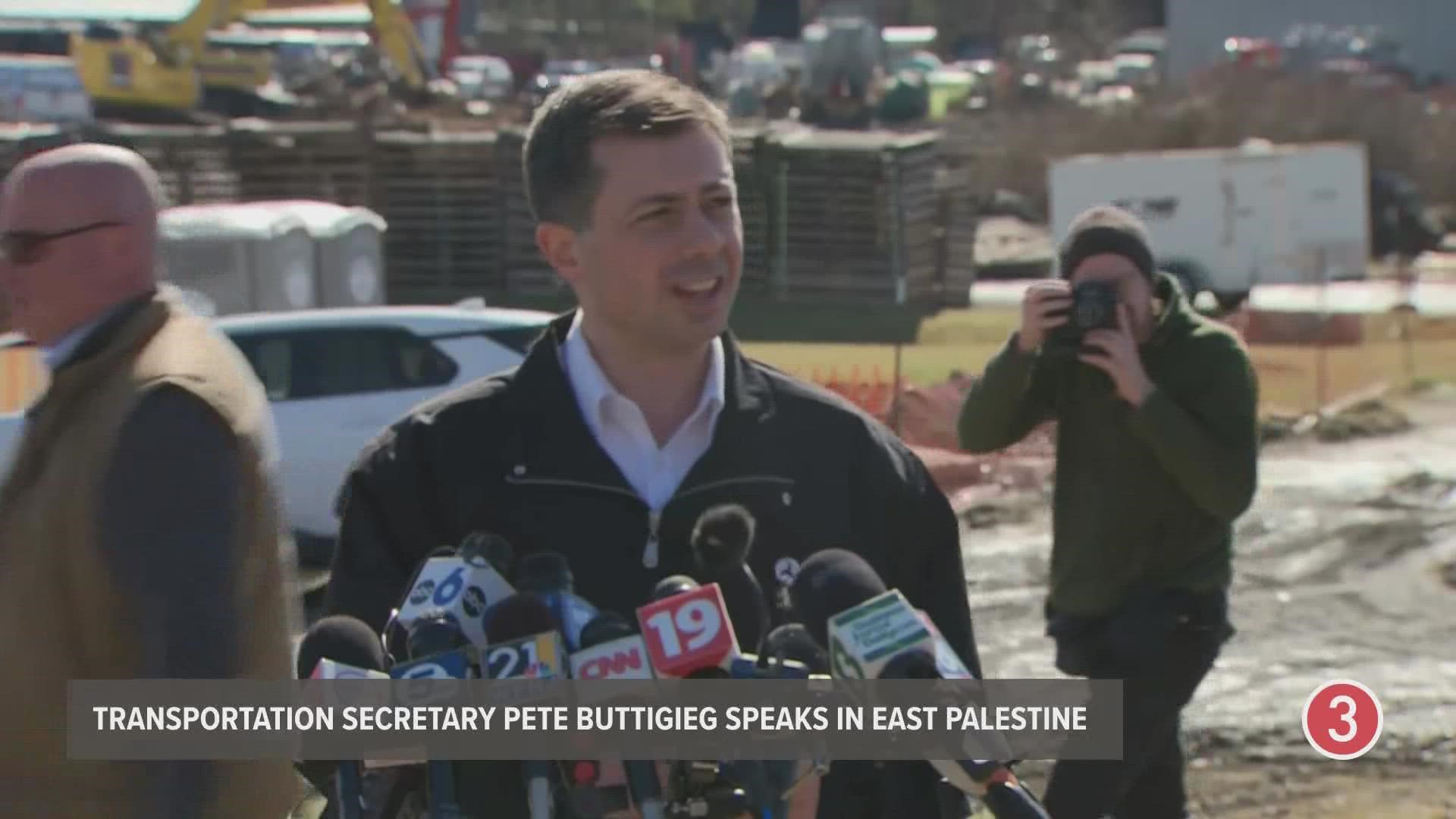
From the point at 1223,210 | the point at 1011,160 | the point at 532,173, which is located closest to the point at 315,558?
the point at 532,173

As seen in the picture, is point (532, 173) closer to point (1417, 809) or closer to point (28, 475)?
point (28, 475)

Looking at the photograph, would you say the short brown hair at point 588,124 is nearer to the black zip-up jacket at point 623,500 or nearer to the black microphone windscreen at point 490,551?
the black zip-up jacket at point 623,500

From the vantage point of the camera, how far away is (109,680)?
9.55ft

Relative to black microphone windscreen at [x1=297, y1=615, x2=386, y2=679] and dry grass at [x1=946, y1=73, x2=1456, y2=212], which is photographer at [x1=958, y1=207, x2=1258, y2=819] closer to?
black microphone windscreen at [x1=297, y1=615, x2=386, y2=679]

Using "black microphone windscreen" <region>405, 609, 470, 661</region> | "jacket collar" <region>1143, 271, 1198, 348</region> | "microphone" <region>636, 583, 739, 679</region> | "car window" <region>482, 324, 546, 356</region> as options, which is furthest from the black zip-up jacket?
"car window" <region>482, 324, 546, 356</region>

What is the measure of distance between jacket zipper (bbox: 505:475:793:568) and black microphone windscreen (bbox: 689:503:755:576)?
0.24 meters

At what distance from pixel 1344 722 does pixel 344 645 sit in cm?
596

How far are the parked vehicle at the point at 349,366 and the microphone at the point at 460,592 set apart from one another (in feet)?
34.7

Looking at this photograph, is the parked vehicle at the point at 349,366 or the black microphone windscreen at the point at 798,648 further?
the parked vehicle at the point at 349,366

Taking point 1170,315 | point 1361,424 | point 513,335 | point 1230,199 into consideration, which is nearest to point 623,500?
point 1170,315

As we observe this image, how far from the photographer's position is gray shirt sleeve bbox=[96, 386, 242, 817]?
9.33ft

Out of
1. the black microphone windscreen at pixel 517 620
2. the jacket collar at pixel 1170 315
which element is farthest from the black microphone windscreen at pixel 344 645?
the jacket collar at pixel 1170 315

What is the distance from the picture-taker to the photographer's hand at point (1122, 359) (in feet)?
17.4

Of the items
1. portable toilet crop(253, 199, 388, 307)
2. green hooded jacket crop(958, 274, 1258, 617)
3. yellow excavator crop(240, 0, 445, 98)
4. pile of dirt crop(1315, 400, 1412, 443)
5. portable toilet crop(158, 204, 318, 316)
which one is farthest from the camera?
yellow excavator crop(240, 0, 445, 98)
